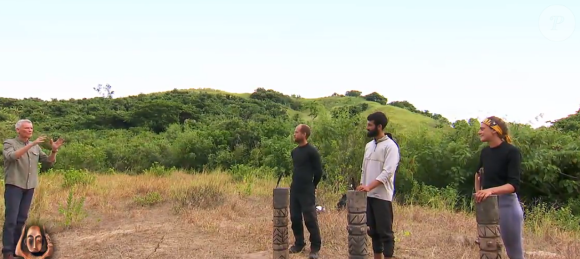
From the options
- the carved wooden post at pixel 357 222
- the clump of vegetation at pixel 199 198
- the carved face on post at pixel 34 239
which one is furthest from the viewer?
the clump of vegetation at pixel 199 198

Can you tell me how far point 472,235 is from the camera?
6809 mm

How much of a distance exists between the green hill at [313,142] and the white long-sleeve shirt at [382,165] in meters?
5.39

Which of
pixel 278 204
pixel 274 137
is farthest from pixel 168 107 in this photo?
pixel 278 204

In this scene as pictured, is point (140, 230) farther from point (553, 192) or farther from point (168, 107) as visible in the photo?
point (168, 107)

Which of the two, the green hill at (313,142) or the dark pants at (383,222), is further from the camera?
the green hill at (313,142)

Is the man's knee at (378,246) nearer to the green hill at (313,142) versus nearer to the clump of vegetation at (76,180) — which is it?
the green hill at (313,142)

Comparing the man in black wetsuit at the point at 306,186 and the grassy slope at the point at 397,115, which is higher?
the grassy slope at the point at 397,115

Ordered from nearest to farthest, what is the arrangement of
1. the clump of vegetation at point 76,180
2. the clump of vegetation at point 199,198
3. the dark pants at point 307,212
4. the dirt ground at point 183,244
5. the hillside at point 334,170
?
1. the dark pants at point 307,212
2. the dirt ground at point 183,244
3. the hillside at point 334,170
4. the clump of vegetation at point 199,198
5. the clump of vegetation at point 76,180

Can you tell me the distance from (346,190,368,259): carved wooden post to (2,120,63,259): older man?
11.4ft

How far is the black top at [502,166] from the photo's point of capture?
12.4 feet

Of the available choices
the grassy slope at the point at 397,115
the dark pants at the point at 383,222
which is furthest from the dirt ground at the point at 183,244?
the grassy slope at the point at 397,115

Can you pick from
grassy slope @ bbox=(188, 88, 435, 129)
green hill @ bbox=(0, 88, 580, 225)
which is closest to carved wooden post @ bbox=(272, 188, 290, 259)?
green hill @ bbox=(0, 88, 580, 225)

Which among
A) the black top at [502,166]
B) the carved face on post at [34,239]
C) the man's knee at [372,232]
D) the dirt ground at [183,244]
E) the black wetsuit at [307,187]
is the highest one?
the black top at [502,166]

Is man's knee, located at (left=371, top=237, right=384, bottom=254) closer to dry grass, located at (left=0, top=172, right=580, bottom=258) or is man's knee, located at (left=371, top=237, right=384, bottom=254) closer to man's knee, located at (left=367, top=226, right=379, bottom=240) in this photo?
man's knee, located at (left=367, top=226, right=379, bottom=240)
